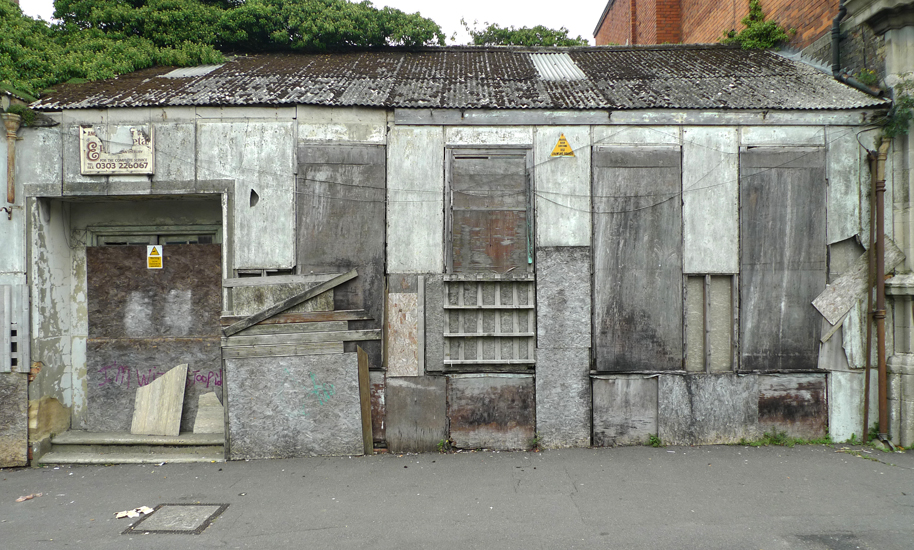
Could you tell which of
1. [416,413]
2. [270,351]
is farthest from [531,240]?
[270,351]

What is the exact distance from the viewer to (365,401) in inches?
243

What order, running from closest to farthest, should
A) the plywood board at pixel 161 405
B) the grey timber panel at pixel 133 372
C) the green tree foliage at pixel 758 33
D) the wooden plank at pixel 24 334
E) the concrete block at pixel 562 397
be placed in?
the wooden plank at pixel 24 334 < the concrete block at pixel 562 397 < the plywood board at pixel 161 405 < the grey timber panel at pixel 133 372 < the green tree foliage at pixel 758 33

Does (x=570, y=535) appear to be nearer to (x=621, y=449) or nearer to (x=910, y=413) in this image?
(x=621, y=449)

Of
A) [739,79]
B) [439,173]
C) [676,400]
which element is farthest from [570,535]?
[739,79]

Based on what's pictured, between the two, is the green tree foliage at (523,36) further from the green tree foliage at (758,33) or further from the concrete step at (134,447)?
the concrete step at (134,447)

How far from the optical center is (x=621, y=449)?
6.29 metres

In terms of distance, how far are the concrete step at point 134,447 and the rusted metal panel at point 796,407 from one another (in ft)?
23.2

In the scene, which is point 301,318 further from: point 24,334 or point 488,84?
point 488,84

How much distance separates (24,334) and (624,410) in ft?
25.1

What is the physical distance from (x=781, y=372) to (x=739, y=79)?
14.0 ft

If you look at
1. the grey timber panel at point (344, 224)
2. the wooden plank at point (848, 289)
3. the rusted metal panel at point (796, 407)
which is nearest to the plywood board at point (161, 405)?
the grey timber panel at point (344, 224)

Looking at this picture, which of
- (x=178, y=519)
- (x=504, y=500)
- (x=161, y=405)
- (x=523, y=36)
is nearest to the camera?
(x=178, y=519)

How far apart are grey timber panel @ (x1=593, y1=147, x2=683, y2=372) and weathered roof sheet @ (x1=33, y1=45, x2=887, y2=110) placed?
82cm

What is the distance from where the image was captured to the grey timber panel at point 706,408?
637 centimetres
